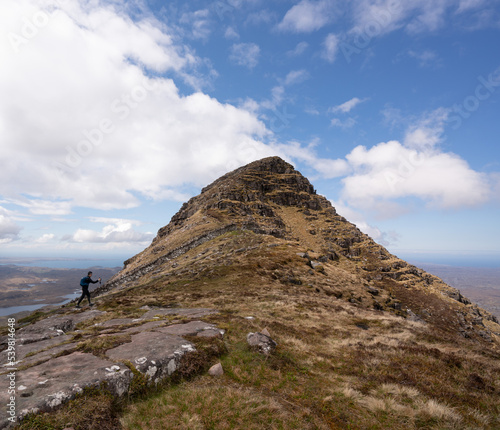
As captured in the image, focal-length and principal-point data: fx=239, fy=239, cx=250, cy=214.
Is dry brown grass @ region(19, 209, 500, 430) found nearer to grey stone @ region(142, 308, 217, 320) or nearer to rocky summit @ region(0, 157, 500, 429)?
rocky summit @ region(0, 157, 500, 429)

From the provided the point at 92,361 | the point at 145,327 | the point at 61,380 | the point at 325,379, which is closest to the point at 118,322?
the point at 145,327

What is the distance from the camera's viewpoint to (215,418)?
6.94m

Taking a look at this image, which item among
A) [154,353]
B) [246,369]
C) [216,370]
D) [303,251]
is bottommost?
[246,369]

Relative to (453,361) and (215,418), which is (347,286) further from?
(215,418)

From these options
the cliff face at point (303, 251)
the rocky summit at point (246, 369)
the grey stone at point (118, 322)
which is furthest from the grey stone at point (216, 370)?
the cliff face at point (303, 251)

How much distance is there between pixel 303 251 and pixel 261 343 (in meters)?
36.4

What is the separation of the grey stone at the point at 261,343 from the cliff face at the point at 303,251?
2208 cm

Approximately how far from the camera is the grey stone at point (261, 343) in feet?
39.2

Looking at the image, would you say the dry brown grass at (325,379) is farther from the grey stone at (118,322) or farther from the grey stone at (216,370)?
the grey stone at (118,322)

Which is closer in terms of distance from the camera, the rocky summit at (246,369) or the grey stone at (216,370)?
the rocky summit at (246,369)

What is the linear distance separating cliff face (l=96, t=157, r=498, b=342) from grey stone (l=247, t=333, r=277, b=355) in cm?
2208

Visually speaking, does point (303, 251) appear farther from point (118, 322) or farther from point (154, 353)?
point (154, 353)

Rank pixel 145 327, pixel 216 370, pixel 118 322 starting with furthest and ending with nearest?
pixel 118 322, pixel 145 327, pixel 216 370

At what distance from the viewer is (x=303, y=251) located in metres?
47.3
